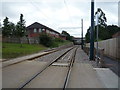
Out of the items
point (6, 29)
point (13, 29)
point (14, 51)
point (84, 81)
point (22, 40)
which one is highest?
point (13, 29)

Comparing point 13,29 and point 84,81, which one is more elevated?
point 13,29

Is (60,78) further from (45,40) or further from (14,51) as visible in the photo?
(45,40)

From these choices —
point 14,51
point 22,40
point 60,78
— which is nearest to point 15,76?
point 60,78

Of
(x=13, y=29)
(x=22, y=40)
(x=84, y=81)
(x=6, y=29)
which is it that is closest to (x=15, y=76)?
(x=84, y=81)

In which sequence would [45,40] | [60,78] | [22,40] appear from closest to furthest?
[60,78] → [22,40] → [45,40]

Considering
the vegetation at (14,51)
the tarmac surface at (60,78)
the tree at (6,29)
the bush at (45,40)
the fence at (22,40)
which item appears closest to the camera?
the tarmac surface at (60,78)

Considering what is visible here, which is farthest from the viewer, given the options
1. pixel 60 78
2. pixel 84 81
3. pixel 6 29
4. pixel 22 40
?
pixel 22 40

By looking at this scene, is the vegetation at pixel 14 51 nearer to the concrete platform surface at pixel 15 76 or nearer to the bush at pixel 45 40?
the concrete platform surface at pixel 15 76

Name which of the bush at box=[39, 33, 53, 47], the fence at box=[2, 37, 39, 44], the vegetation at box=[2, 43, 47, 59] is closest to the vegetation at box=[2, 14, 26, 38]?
the fence at box=[2, 37, 39, 44]

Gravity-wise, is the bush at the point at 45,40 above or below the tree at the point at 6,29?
below

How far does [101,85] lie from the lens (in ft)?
29.9

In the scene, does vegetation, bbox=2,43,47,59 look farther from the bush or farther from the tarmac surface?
the bush

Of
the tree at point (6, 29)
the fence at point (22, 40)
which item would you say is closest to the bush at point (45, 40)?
the fence at point (22, 40)

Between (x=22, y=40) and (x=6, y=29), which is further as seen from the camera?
(x=22, y=40)
